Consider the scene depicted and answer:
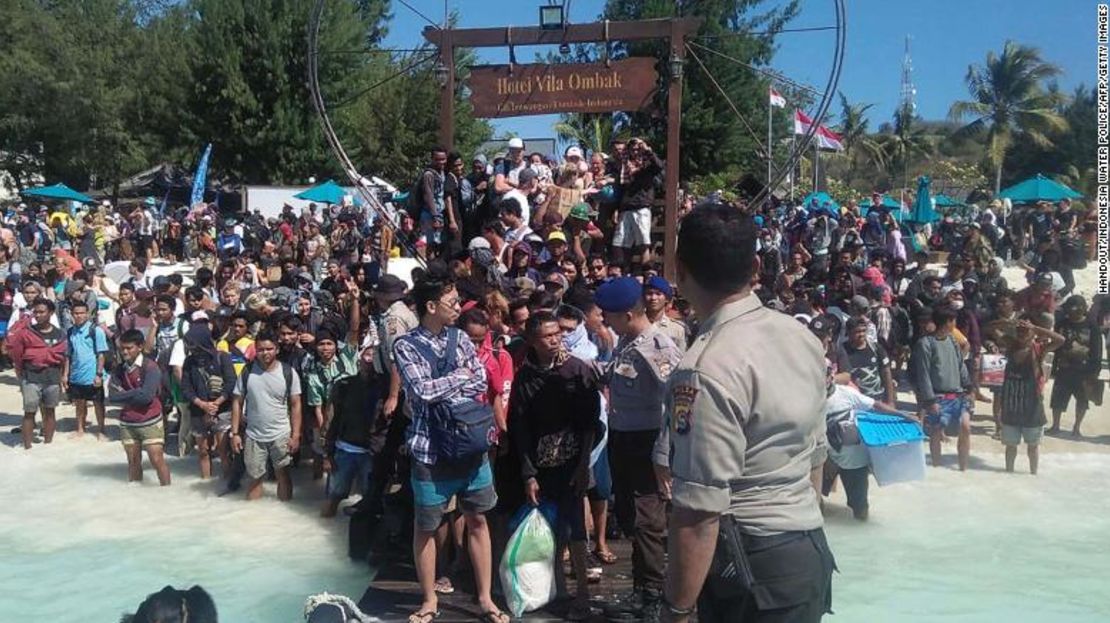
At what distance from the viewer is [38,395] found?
33.6 ft

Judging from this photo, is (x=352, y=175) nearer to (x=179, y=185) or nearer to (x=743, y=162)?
(x=743, y=162)

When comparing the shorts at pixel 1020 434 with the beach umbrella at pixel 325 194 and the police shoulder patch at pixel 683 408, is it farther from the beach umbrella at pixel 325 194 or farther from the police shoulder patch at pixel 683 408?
the beach umbrella at pixel 325 194

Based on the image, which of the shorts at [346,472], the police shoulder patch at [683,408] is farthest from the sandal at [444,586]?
the police shoulder patch at [683,408]

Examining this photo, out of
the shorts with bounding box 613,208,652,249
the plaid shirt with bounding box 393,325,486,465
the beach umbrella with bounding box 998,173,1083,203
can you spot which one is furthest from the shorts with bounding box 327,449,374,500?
the beach umbrella with bounding box 998,173,1083,203

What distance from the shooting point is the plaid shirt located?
16.5 feet

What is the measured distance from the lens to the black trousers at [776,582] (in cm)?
255

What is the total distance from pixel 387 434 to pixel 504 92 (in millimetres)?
4232

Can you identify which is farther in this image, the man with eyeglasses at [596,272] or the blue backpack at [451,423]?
the man with eyeglasses at [596,272]

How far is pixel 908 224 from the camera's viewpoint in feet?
77.0

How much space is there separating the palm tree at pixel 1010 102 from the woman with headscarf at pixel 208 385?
155 ft

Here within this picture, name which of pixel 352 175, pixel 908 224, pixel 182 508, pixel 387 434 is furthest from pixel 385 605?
pixel 908 224

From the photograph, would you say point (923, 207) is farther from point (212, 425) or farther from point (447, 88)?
point (212, 425)

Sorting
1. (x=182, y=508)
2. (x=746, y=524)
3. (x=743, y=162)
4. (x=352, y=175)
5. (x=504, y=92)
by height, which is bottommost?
(x=182, y=508)

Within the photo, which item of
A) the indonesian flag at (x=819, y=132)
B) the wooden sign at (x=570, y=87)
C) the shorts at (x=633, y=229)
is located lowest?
the shorts at (x=633, y=229)
